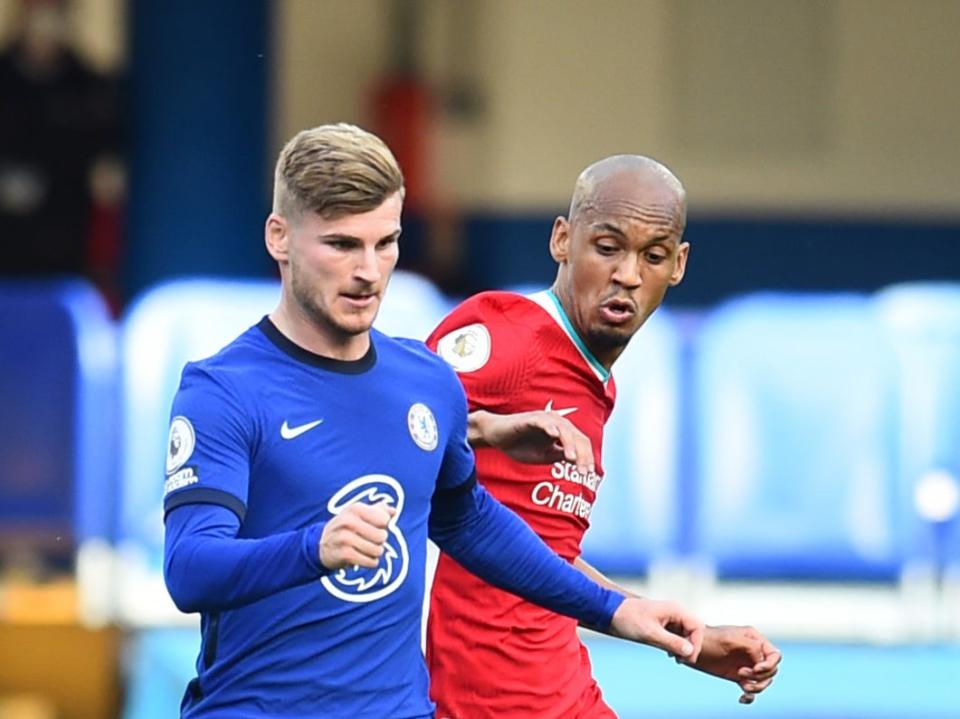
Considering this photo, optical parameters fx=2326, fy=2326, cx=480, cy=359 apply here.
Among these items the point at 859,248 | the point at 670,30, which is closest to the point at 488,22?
the point at 670,30

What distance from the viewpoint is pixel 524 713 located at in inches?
175

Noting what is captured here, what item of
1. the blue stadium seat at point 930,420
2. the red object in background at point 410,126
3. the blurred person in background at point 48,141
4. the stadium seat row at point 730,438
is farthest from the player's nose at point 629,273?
the red object in background at point 410,126

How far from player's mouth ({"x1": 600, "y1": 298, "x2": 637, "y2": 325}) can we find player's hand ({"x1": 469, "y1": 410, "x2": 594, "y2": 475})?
27 cm

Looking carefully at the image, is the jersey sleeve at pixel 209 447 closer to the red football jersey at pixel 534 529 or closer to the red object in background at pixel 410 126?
A: the red football jersey at pixel 534 529

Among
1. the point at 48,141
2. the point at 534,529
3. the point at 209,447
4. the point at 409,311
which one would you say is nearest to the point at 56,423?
the point at 409,311

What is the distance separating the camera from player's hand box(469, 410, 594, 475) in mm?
3902

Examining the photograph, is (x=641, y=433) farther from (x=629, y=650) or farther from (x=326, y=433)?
(x=326, y=433)

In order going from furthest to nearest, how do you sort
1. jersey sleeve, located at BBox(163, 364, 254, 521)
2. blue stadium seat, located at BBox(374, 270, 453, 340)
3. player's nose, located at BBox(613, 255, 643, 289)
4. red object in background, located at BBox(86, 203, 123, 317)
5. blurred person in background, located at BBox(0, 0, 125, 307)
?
1. red object in background, located at BBox(86, 203, 123, 317)
2. blurred person in background, located at BBox(0, 0, 125, 307)
3. blue stadium seat, located at BBox(374, 270, 453, 340)
4. player's nose, located at BBox(613, 255, 643, 289)
5. jersey sleeve, located at BBox(163, 364, 254, 521)

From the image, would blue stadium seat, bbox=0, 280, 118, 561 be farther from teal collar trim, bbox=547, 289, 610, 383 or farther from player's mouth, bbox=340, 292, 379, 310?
player's mouth, bbox=340, 292, 379, 310

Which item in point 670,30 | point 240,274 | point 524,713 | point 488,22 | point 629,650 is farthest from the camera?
point 488,22

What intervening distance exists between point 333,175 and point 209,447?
48cm

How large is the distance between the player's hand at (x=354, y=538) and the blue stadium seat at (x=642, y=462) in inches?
170

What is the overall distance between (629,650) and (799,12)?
6.13 metres

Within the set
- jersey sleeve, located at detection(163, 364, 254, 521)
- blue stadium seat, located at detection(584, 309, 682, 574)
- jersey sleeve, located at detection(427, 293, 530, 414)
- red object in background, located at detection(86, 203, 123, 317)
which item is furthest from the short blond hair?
red object in background, located at detection(86, 203, 123, 317)
